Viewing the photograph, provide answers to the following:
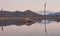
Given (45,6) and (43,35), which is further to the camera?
(45,6)

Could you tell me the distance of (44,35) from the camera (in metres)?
23.1

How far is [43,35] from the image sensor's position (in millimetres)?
→ 23156

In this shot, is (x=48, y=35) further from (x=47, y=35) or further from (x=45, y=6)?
(x=45, y=6)

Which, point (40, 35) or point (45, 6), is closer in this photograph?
point (40, 35)

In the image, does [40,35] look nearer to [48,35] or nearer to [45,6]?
[48,35]

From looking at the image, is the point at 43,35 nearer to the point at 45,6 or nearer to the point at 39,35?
the point at 39,35

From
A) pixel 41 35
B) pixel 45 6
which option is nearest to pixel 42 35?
pixel 41 35

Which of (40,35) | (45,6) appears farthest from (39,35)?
(45,6)

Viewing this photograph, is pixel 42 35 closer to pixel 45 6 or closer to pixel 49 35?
pixel 49 35

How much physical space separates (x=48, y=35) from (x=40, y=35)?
79 cm

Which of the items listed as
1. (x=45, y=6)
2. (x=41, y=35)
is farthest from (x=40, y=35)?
(x=45, y=6)

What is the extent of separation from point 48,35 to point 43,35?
59 centimetres

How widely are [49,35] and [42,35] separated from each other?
2.33 feet

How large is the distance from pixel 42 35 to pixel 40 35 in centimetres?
18
